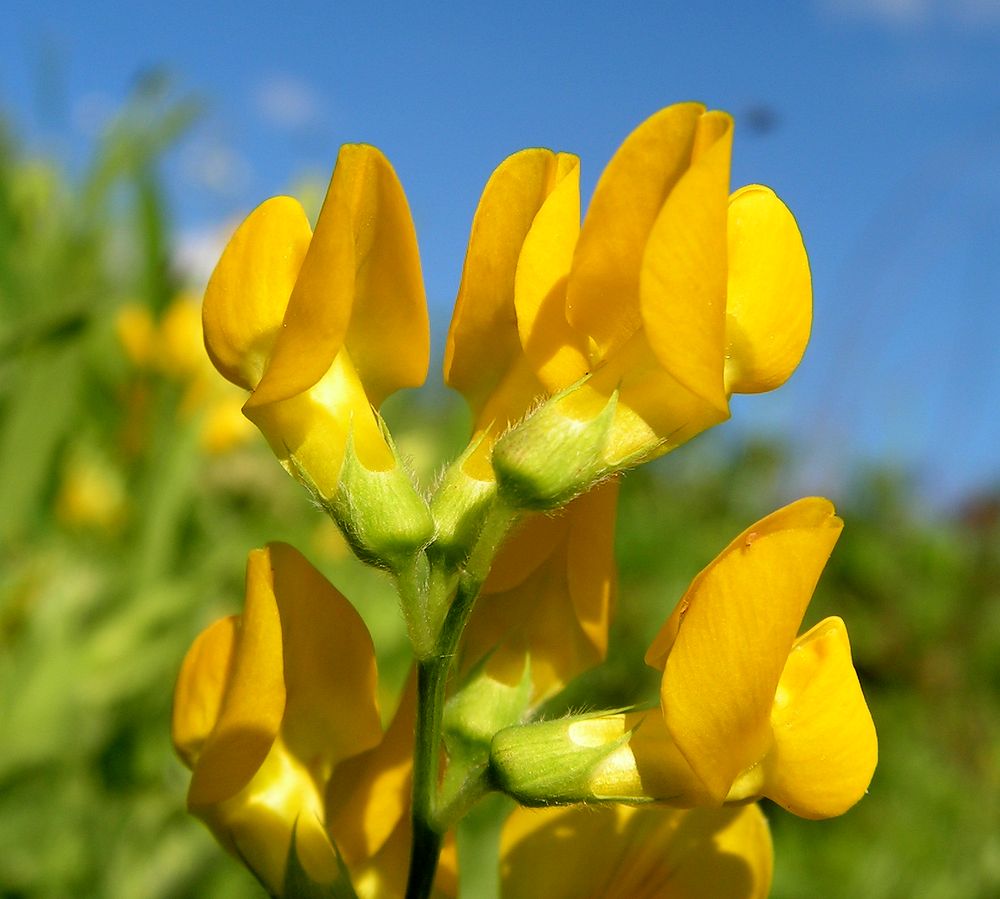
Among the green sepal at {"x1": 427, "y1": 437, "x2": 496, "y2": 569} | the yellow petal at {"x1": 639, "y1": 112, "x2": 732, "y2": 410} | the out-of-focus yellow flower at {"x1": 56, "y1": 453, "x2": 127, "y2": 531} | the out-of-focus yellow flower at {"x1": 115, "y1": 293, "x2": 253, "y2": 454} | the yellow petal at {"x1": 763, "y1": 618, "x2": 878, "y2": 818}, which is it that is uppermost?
the yellow petal at {"x1": 639, "y1": 112, "x2": 732, "y2": 410}

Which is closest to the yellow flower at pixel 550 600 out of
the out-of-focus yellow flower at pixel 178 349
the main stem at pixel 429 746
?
the main stem at pixel 429 746

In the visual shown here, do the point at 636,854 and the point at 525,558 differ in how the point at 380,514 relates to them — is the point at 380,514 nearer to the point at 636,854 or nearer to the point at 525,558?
the point at 525,558

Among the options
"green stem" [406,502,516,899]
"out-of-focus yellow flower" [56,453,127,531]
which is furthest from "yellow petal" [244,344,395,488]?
"out-of-focus yellow flower" [56,453,127,531]

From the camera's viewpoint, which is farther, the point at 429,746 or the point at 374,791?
the point at 374,791

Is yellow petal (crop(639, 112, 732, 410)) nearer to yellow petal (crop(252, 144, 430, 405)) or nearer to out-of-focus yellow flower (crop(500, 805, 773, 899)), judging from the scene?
yellow petal (crop(252, 144, 430, 405))

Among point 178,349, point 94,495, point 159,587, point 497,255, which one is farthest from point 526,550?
point 94,495

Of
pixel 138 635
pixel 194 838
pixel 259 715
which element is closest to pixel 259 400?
pixel 259 715
